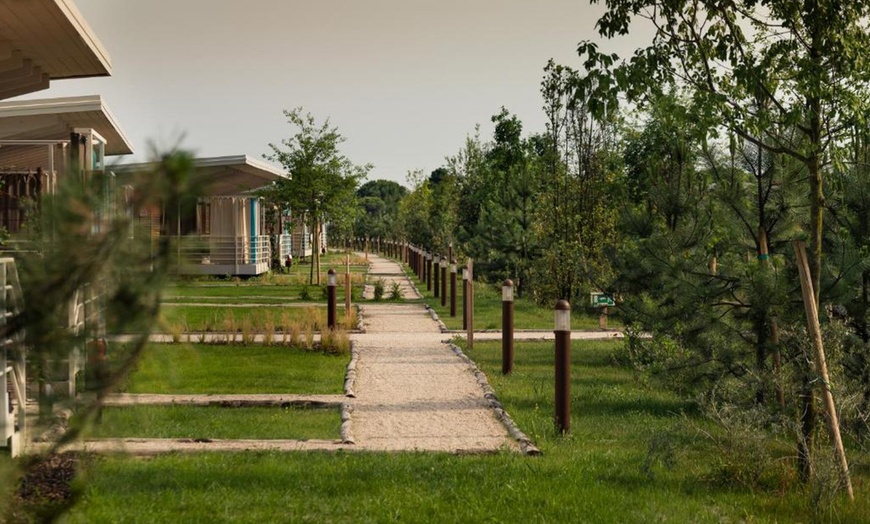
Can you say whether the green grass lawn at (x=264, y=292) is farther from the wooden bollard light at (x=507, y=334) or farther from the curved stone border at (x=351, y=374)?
the wooden bollard light at (x=507, y=334)

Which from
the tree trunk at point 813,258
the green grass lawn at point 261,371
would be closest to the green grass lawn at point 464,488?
the tree trunk at point 813,258

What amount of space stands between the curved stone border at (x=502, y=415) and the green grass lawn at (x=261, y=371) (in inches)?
60.2

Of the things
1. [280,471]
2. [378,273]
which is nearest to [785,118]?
[280,471]

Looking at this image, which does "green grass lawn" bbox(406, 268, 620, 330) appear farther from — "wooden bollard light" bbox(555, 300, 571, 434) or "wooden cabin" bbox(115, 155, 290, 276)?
"wooden cabin" bbox(115, 155, 290, 276)

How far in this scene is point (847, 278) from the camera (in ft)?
27.0

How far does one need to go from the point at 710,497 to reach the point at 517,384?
17.0 ft

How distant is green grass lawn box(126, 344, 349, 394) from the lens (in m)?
11.4

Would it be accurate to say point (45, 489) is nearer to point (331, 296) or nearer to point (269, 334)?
point (269, 334)

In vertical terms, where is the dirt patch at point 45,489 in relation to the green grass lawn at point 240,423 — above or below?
above

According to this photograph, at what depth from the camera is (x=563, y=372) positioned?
29.6 feet

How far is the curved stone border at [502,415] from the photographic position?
8.17 m

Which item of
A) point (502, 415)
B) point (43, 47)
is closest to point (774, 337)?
point (502, 415)

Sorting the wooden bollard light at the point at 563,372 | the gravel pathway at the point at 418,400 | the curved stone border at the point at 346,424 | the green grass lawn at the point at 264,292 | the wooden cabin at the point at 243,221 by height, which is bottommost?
the gravel pathway at the point at 418,400

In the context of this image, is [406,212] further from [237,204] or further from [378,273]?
[237,204]
